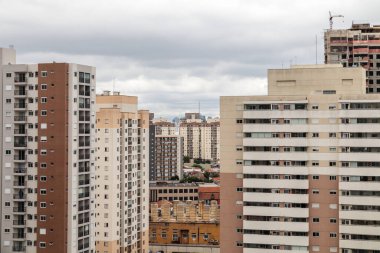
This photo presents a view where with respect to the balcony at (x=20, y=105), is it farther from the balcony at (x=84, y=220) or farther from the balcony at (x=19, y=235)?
the balcony at (x=84, y=220)

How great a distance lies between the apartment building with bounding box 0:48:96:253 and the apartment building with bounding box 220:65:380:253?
58.6ft

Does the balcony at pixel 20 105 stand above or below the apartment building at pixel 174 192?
above

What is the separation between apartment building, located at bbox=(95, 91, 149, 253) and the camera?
10269cm

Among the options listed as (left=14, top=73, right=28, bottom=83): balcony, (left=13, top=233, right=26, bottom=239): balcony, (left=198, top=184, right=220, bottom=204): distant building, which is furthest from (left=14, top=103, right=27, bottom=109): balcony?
(left=198, top=184, right=220, bottom=204): distant building

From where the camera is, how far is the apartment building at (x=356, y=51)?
111 metres

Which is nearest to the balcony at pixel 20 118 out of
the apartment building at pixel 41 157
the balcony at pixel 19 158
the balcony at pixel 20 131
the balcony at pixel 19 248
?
the apartment building at pixel 41 157

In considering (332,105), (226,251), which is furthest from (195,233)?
(332,105)

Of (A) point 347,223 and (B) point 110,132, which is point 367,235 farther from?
(B) point 110,132

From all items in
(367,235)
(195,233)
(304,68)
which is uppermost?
(304,68)

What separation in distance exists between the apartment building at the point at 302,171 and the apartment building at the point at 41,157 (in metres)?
17.9

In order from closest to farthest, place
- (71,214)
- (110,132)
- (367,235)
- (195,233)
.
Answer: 1. (367,235)
2. (71,214)
3. (110,132)
4. (195,233)

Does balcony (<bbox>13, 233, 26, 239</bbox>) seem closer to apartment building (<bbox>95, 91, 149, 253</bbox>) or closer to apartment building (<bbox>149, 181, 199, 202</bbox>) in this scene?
apartment building (<bbox>95, 91, 149, 253</bbox>)

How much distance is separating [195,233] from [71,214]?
178 ft

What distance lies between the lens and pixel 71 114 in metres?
78.8
